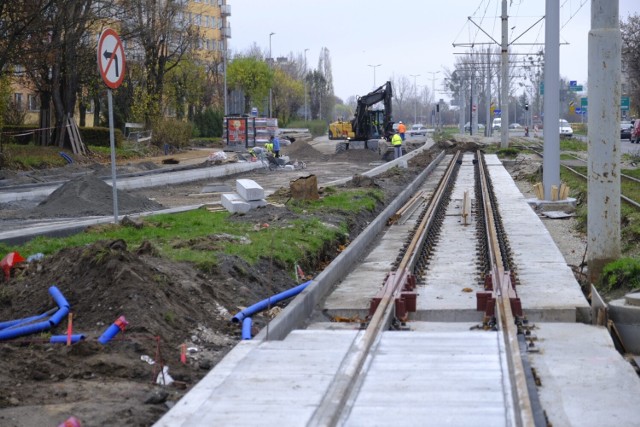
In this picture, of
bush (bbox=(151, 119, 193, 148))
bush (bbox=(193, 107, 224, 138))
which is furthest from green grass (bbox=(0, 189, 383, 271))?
bush (bbox=(193, 107, 224, 138))

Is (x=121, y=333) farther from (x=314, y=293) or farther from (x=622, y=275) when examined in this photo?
(x=622, y=275)

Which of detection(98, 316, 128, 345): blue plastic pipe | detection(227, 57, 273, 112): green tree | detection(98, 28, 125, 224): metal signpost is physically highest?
detection(227, 57, 273, 112): green tree

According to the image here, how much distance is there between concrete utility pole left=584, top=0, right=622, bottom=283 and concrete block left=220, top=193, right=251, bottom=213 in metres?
8.27

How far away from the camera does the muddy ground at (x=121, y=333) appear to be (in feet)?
21.8

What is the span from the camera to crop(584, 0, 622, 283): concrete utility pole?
11711 millimetres

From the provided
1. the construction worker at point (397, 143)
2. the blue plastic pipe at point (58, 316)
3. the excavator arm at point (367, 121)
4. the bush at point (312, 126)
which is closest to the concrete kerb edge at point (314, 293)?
the blue plastic pipe at point (58, 316)

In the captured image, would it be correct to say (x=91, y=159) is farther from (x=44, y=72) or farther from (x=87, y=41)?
(x=87, y=41)

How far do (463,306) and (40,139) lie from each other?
38855 mm

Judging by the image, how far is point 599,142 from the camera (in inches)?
465

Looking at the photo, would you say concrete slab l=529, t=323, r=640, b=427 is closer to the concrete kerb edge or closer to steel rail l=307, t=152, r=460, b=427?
steel rail l=307, t=152, r=460, b=427

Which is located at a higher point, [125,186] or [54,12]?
[54,12]

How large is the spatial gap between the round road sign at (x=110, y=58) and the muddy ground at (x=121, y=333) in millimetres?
2443

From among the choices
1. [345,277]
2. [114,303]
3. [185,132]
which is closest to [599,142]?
[345,277]

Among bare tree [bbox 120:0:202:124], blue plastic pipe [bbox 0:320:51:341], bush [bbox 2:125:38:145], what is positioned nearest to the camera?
blue plastic pipe [bbox 0:320:51:341]
